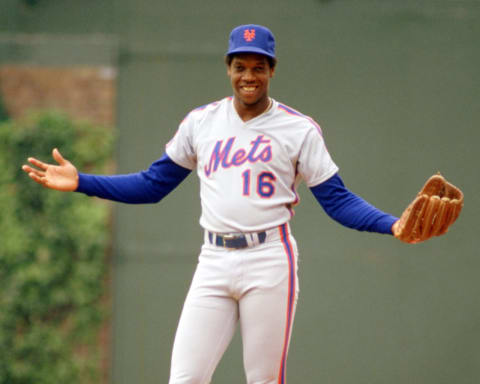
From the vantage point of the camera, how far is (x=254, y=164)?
331 centimetres

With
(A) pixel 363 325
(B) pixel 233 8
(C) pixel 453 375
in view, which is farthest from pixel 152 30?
(C) pixel 453 375

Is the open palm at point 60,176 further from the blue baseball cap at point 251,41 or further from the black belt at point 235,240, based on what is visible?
the blue baseball cap at point 251,41

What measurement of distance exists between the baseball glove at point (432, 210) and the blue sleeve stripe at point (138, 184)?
1.18 m

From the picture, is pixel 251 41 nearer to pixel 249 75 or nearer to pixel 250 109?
pixel 249 75

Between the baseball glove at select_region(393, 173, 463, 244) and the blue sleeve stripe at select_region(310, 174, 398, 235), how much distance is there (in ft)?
0.39

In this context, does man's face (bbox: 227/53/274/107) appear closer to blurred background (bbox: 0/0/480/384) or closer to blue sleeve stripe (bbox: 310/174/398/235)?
blue sleeve stripe (bbox: 310/174/398/235)

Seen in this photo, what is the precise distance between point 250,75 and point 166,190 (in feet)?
2.53

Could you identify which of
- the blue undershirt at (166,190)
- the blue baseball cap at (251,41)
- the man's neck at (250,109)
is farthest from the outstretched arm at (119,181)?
the blue baseball cap at (251,41)

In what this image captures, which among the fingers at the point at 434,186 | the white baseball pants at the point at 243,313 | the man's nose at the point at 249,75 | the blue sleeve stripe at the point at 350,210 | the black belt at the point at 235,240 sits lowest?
the white baseball pants at the point at 243,313

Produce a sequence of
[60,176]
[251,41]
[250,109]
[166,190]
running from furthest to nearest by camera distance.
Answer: [166,190] → [60,176] → [250,109] → [251,41]

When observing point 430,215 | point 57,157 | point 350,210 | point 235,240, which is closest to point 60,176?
point 57,157

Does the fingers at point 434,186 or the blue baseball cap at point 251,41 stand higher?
the blue baseball cap at point 251,41

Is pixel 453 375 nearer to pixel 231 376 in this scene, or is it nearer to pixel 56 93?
pixel 231 376

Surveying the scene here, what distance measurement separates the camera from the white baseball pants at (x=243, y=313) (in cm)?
327
